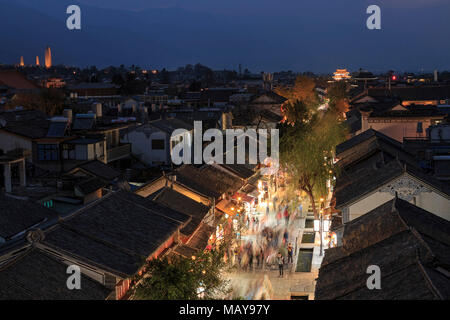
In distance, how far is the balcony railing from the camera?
121ft

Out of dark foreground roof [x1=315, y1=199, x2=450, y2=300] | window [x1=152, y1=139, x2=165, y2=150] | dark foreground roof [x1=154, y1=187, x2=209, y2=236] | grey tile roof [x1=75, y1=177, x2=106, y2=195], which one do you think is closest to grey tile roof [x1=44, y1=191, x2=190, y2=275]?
dark foreground roof [x1=154, y1=187, x2=209, y2=236]

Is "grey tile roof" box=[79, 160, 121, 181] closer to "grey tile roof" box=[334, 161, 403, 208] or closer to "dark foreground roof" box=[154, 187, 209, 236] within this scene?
"dark foreground roof" box=[154, 187, 209, 236]

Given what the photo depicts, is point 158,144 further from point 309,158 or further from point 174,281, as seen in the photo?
point 174,281

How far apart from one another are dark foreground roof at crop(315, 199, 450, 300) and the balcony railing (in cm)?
2141

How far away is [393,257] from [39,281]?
7619 millimetres

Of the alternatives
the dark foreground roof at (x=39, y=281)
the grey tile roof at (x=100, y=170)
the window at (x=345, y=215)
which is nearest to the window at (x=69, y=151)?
the grey tile roof at (x=100, y=170)

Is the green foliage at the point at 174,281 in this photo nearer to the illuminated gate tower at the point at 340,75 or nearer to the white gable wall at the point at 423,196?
the white gable wall at the point at 423,196

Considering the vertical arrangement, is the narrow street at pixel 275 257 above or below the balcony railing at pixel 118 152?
below

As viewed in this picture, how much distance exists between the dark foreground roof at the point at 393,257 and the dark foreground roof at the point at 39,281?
5160 millimetres

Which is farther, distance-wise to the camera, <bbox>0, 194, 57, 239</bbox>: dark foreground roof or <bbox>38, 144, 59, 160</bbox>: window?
<bbox>38, 144, 59, 160</bbox>: window

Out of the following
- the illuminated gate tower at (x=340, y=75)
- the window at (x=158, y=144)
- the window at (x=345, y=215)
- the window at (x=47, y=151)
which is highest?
the illuminated gate tower at (x=340, y=75)

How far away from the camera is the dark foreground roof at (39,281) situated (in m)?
11.3

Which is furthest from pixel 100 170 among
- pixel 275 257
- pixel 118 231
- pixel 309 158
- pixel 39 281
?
pixel 39 281
